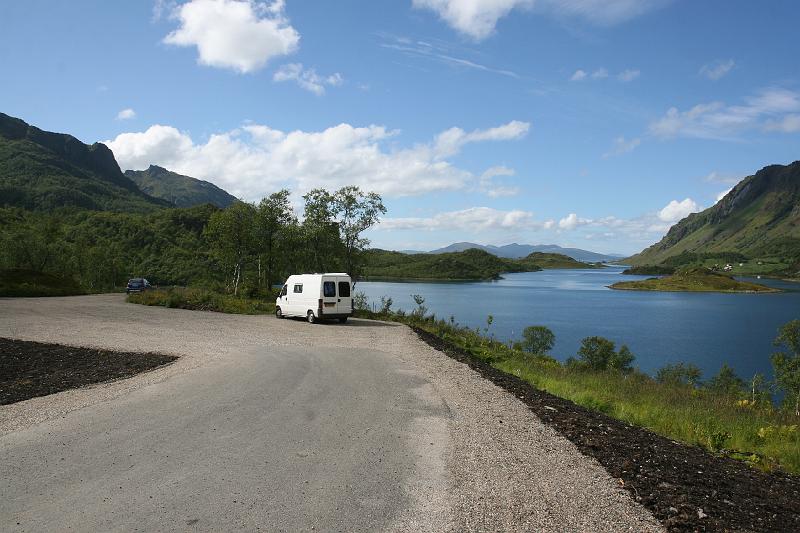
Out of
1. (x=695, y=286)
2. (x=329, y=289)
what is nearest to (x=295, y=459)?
(x=329, y=289)

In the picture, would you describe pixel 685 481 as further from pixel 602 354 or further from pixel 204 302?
pixel 602 354

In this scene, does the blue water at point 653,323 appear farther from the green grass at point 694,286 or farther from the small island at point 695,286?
the green grass at point 694,286

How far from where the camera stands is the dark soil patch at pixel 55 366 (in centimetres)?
1064

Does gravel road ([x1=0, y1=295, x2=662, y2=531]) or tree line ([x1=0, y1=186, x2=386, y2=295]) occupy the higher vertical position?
tree line ([x1=0, y1=186, x2=386, y2=295])

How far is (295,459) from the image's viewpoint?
6.63m

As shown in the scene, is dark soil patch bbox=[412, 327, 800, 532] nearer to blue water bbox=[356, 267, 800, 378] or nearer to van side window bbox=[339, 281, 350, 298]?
van side window bbox=[339, 281, 350, 298]

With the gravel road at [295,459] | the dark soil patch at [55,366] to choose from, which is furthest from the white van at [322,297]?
the gravel road at [295,459]

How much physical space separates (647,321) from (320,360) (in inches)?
3327

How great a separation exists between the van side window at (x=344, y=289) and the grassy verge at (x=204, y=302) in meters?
7.04

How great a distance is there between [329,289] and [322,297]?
1.69ft

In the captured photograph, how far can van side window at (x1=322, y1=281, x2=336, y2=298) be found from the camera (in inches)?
998

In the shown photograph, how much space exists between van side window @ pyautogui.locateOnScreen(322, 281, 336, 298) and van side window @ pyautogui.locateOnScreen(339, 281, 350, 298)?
1.19ft

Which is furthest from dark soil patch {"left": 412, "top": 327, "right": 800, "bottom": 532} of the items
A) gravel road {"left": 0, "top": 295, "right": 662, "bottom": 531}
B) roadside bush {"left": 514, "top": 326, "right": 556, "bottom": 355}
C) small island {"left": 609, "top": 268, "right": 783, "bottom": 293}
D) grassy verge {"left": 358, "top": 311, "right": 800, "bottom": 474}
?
small island {"left": 609, "top": 268, "right": 783, "bottom": 293}

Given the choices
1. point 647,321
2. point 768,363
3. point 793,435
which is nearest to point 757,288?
point 647,321
